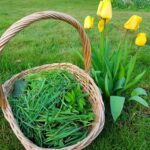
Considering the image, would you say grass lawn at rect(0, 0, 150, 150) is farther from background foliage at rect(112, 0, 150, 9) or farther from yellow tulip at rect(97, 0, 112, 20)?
background foliage at rect(112, 0, 150, 9)

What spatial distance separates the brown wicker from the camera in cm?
181

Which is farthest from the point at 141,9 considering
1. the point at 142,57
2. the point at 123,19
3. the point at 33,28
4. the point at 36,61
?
the point at 36,61

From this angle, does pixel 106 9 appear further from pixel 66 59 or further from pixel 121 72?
pixel 66 59

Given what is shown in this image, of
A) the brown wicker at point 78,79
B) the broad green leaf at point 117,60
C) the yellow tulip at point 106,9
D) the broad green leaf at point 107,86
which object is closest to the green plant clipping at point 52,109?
the brown wicker at point 78,79

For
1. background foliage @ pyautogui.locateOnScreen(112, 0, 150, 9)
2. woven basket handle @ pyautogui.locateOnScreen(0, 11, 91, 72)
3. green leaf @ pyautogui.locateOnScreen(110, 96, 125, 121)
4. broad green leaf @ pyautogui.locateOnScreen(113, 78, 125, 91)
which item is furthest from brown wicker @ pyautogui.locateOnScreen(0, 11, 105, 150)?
background foliage @ pyautogui.locateOnScreen(112, 0, 150, 9)

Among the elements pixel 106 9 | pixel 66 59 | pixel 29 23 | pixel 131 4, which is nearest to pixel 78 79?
pixel 106 9

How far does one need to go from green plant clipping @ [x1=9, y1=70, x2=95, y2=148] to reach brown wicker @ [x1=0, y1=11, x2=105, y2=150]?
0.04 m

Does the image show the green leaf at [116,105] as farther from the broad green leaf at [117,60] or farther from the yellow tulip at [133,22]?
the yellow tulip at [133,22]

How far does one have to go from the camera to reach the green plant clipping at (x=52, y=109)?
6.54 ft

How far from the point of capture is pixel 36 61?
10.4 feet

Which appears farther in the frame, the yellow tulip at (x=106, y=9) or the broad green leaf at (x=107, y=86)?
the broad green leaf at (x=107, y=86)

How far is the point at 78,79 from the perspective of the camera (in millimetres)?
2387

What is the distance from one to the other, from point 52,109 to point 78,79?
360 millimetres

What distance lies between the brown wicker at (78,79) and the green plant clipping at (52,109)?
Result: 0.14 feet
